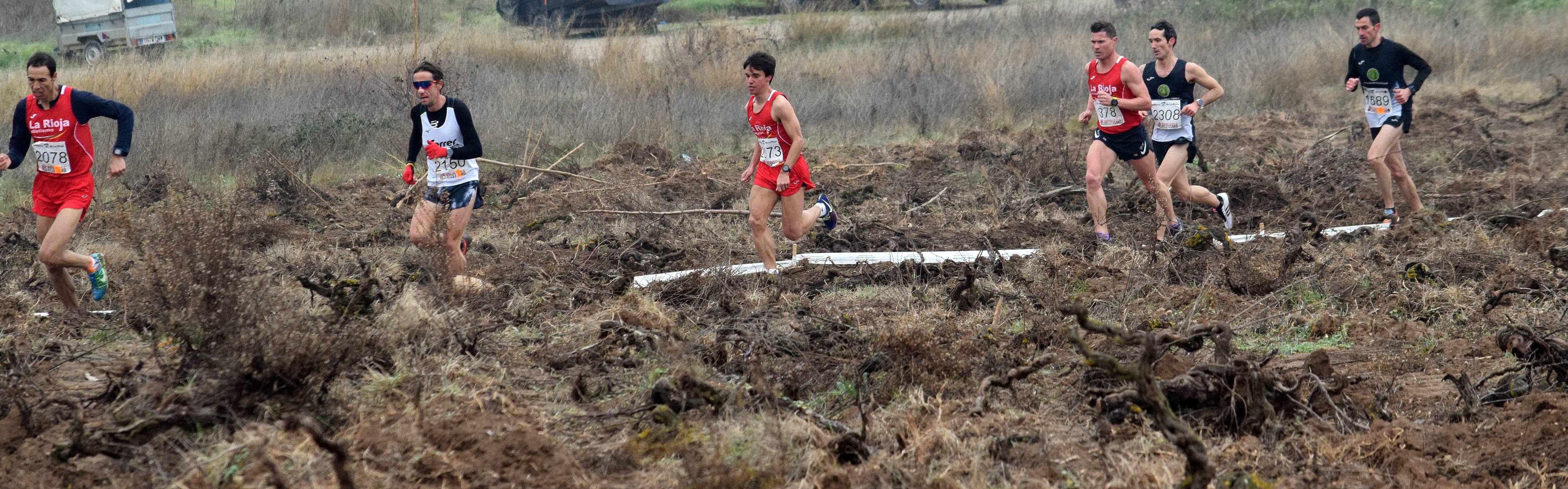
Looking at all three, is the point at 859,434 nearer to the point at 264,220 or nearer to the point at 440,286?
the point at 440,286

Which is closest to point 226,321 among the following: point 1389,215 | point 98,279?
point 98,279

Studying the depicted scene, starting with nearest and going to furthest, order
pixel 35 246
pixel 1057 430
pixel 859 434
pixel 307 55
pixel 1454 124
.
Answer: pixel 859 434, pixel 1057 430, pixel 35 246, pixel 1454 124, pixel 307 55

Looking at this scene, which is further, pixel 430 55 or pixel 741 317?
pixel 430 55

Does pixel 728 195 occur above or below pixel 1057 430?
below

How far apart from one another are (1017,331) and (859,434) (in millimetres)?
1857

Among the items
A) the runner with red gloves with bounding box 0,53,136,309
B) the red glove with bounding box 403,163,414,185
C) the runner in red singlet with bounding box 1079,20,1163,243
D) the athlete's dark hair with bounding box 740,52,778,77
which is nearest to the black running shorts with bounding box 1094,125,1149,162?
the runner in red singlet with bounding box 1079,20,1163,243

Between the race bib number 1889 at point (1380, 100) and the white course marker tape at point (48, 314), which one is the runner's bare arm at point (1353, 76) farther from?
the white course marker tape at point (48, 314)

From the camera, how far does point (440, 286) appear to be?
5.61 metres

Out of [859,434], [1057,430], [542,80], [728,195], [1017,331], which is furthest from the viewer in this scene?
[542,80]

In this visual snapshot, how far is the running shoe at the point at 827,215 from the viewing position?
7398mm

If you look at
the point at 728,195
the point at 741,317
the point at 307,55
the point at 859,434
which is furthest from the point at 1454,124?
the point at 307,55

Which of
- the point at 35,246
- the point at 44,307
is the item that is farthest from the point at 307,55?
the point at 44,307

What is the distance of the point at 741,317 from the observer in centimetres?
569

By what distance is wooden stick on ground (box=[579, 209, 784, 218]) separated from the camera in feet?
26.5
